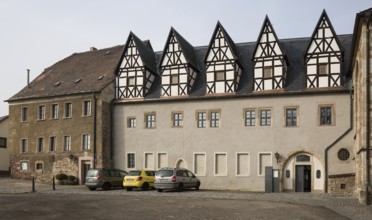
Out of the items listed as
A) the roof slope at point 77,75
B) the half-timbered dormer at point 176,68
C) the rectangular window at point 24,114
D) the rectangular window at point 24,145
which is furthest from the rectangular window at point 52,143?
the half-timbered dormer at point 176,68

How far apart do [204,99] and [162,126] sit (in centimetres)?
Result: 384

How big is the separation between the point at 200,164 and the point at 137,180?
611cm

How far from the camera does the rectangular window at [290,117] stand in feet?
110

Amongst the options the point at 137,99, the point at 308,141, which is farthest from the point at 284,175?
the point at 137,99

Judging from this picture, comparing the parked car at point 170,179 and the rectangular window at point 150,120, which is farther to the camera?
the rectangular window at point 150,120

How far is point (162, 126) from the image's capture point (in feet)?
121

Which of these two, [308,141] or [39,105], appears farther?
[39,105]

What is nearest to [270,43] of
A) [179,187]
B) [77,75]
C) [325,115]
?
[325,115]

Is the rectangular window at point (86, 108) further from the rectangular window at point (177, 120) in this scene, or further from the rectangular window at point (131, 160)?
the rectangular window at point (177, 120)

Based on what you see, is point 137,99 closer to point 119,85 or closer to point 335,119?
point 119,85

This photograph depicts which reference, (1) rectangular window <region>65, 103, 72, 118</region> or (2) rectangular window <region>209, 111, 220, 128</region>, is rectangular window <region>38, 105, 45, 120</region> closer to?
(1) rectangular window <region>65, 103, 72, 118</region>

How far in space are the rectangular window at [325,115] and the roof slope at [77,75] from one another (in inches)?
644

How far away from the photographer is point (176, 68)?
37.3m

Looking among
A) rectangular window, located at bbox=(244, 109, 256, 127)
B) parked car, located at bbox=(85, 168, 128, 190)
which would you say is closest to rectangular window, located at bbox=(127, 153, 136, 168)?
parked car, located at bbox=(85, 168, 128, 190)
